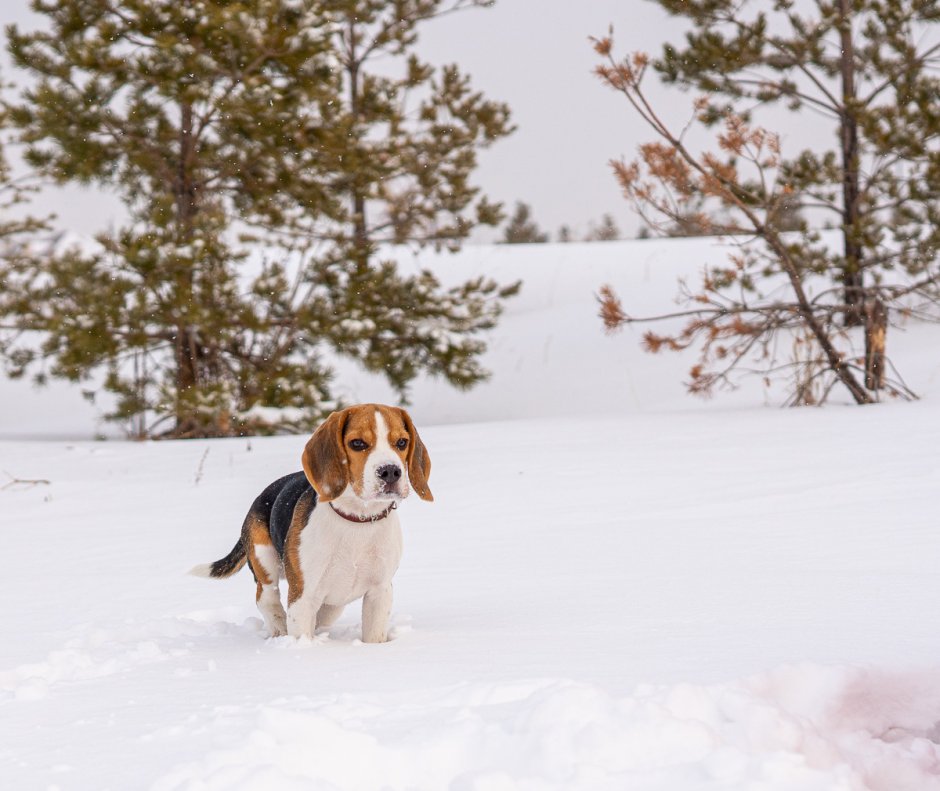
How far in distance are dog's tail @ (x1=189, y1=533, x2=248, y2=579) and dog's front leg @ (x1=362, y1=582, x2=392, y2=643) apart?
2.71 ft

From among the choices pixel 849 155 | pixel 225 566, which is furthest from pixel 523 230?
pixel 225 566

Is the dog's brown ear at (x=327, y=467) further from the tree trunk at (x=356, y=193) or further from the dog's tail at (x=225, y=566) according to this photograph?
the tree trunk at (x=356, y=193)

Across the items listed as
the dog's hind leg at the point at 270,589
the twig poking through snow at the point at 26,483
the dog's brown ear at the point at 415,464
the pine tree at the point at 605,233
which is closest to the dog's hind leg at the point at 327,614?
the dog's hind leg at the point at 270,589

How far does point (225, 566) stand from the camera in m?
4.40

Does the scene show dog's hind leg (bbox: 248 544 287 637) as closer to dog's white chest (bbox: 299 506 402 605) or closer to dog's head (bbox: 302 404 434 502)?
dog's white chest (bbox: 299 506 402 605)

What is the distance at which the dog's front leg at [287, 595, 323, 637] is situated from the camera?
3.60m

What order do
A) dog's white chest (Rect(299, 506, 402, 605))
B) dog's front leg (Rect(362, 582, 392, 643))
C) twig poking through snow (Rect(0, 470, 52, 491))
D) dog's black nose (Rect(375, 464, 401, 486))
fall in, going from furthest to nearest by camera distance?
twig poking through snow (Rect(0, 470, 52, 491)) → dog's front leg (Rect(362, 582, 392, 643)) → dog's white chest (Rect(299, 506, 402, 605)) → dog's black nose (Rect(375, 464, 401, 486))

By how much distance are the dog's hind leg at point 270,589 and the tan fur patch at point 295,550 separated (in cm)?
23

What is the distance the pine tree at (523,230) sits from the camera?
3199 cm

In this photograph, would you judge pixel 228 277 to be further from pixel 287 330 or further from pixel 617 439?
pixel 617 439

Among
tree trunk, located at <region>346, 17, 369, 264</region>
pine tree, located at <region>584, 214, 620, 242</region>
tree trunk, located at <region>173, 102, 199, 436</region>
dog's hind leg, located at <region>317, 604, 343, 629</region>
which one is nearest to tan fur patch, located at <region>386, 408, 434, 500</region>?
dog's hind leg, located at <region>317, 604, 343, 629</region>

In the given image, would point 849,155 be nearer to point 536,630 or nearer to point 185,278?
point 185,278

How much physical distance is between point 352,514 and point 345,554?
0.44 ft

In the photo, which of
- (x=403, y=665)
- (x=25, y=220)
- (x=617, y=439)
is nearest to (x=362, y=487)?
(x=403, y=665)
